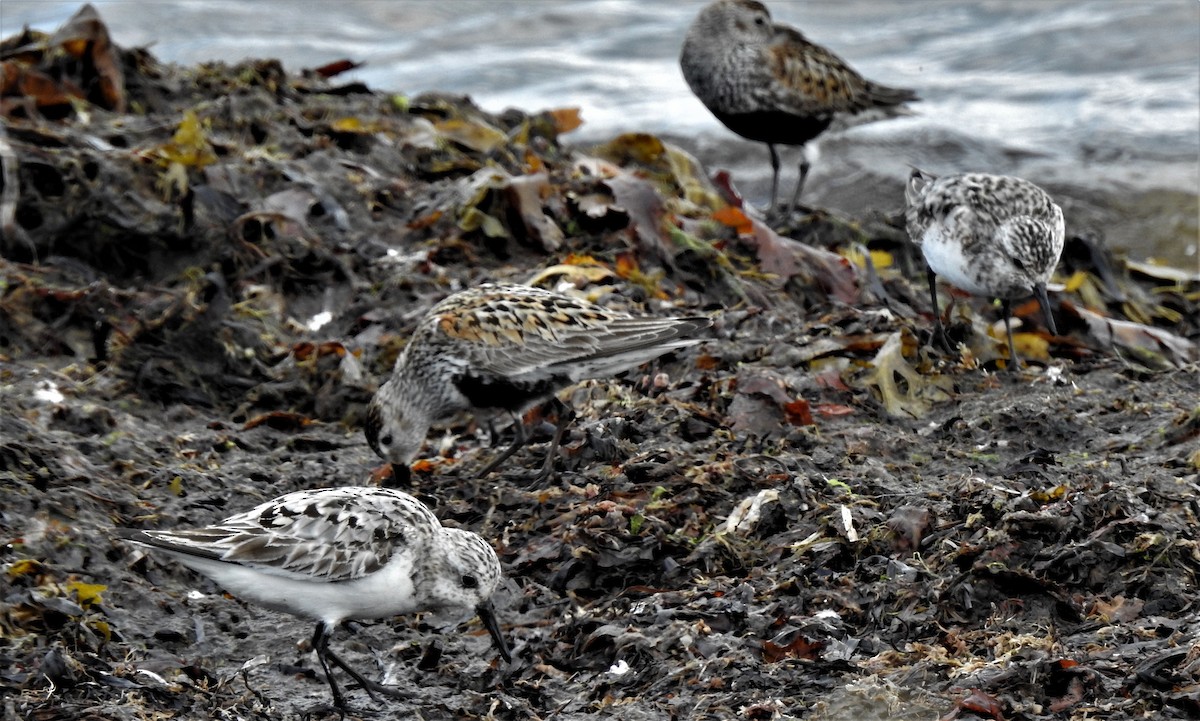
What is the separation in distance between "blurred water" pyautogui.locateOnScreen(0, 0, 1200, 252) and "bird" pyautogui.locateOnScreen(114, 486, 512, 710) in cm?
915

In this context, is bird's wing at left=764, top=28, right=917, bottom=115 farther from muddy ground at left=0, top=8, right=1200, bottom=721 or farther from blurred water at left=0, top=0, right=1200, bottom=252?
blurred water at left=0, top=0, right=1200, bottom=252

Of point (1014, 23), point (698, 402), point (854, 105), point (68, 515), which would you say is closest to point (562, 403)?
point (698, 402)

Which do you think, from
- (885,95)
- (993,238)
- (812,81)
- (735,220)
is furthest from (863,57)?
(993,238)

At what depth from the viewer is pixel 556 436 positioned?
5852 millimetres

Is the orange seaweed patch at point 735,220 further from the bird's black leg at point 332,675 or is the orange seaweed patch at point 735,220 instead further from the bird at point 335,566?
the bird's black leg at point 332,675

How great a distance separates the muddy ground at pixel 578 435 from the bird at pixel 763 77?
130cm

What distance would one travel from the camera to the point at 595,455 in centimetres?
566

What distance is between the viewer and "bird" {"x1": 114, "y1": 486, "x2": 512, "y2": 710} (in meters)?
4.60

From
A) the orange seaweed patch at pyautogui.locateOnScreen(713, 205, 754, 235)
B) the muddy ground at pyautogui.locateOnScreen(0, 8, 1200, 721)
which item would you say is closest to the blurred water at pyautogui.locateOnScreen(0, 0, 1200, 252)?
the muddy ground at pyautogui.locateOnScreen(0, 8, 1200, 721)

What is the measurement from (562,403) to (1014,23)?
12.1 m

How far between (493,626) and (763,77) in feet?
20.9

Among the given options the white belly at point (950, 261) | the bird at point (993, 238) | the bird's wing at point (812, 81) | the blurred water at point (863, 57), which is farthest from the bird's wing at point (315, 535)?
the blurred water at point (863, 57)

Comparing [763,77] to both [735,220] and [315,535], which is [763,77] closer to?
[735,220]

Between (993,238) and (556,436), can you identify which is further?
(993,238)
